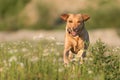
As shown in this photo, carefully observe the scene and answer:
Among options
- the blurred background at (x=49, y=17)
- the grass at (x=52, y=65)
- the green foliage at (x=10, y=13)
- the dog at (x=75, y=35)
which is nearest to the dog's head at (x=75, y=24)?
the dog at (x=75, y=35)

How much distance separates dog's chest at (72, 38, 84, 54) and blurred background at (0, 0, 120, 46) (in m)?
8.28

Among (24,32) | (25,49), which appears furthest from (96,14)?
(25,49)

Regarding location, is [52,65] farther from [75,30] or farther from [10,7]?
[10,7]

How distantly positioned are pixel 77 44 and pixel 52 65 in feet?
5.14

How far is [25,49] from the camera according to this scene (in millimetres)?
7312

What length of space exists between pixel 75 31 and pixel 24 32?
32.2ft

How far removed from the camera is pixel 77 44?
8.67 m

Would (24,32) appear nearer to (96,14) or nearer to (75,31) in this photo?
(96,14)

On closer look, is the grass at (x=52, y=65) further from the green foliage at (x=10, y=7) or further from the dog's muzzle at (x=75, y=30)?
the green foliage at (x=10, y=7)

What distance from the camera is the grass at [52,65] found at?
272 inches

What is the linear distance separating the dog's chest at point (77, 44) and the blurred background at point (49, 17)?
828cm

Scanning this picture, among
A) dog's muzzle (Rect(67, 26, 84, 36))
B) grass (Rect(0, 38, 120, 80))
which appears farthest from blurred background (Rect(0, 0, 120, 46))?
grass (Rect(0, 38, 120, 80))

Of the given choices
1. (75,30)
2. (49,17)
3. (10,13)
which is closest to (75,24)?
(75,30)

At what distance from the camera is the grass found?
6.90m
